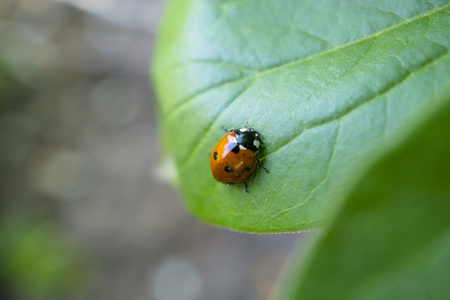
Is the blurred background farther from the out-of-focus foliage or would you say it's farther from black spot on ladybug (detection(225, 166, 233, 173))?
black spot on ladybug (detection(225, 166, 233, 173))

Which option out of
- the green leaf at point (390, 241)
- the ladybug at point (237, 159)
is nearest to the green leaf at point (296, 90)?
the ladybug at point (237, 159)

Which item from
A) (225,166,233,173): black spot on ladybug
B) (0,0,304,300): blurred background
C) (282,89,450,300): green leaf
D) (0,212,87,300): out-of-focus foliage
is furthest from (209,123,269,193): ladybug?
(0,212,87,300): out-of-focus foliage

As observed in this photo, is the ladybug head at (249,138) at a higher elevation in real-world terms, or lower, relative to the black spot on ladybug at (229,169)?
higher

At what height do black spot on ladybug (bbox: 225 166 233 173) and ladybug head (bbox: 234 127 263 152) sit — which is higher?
ladybug head (bbox: 234 127 263 152)

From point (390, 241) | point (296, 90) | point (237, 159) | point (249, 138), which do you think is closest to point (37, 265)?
point (237, 159)

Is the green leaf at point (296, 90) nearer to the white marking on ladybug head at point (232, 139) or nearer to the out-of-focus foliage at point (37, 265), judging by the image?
the white marking on ladybug head at point (232, 139)

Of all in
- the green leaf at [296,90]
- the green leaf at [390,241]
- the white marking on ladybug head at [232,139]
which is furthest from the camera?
the white marking on ladybug head at [232,139]

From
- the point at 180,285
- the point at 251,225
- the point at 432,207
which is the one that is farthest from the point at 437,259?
the point at 180,285
